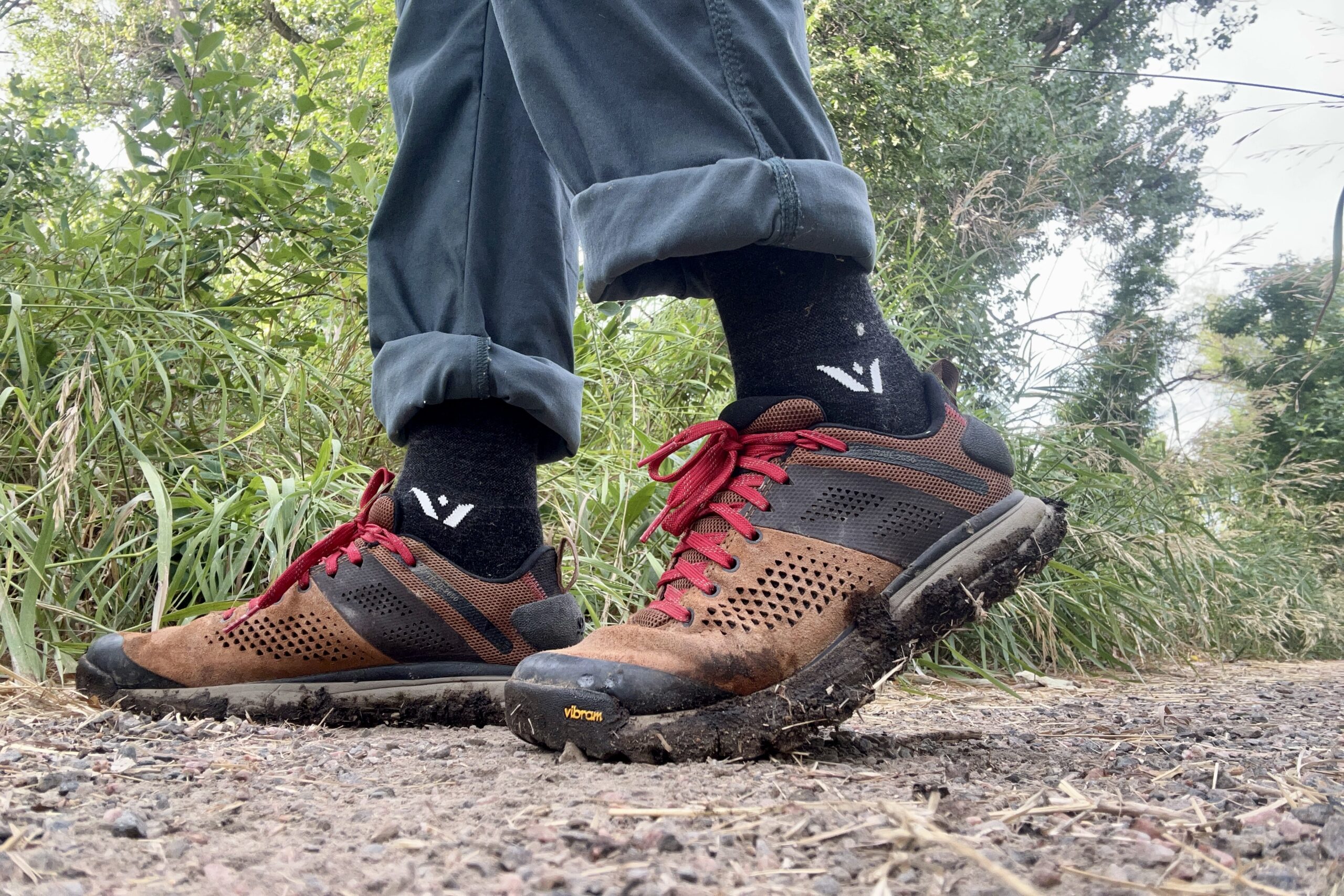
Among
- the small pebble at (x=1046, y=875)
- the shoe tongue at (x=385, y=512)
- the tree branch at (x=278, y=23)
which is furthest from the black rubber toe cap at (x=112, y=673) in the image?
the tree branch at (x=278, y=23)

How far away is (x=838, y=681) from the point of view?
948 millimetres

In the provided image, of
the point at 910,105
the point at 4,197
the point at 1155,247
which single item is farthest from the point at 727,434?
the point at 1155,247

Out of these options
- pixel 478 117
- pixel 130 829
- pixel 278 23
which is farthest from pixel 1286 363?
pixel 278 23

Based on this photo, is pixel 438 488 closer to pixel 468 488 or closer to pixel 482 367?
pixel 468 488

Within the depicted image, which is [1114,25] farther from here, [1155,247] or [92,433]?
[92,433]

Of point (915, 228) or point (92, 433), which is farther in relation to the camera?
point (915, 228)

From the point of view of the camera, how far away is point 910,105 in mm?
7312

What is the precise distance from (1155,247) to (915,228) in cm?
867

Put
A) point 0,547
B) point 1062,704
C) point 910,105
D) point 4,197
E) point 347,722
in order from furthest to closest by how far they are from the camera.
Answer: point 910,105
point 4,197
point 1062,704
point 0,547
point 347,722

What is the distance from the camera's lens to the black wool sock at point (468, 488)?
1230 millimetres

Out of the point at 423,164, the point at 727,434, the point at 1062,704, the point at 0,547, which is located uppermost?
the point at 423,164
